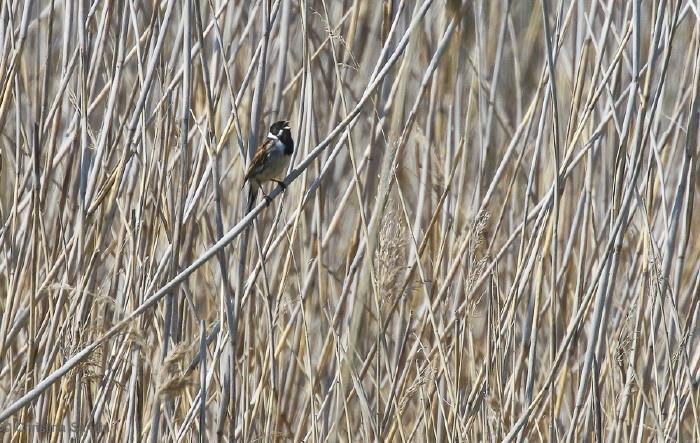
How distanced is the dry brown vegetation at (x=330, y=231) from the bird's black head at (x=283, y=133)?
73 millimetres

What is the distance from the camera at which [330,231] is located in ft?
8.22

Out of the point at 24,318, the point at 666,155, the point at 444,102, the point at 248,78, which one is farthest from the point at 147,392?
the point at 666,155

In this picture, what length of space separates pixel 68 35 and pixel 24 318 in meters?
0.70

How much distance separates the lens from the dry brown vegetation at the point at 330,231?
6.33 feet

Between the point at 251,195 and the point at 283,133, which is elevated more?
the point at 283,133

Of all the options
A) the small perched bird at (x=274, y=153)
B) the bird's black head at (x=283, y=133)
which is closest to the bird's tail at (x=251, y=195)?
the small perched bird at (x=274, y=153)

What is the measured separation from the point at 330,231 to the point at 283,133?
367mm

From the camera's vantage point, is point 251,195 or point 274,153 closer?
point 251,195

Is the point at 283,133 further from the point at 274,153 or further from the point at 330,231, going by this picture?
the point at 330,231

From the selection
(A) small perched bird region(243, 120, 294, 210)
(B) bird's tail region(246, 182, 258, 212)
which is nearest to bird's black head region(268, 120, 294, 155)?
(A) small perched bird region(243, 120, 294, 210)

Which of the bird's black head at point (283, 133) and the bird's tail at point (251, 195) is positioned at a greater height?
the bird's black head at point (283, 133)

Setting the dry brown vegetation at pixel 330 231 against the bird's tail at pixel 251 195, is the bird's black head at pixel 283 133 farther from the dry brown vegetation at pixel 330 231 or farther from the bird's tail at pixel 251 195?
the bird's tail at pixel 251 195

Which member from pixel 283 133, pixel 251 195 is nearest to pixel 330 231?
pixel 251 195

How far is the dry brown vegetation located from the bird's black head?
73mm
